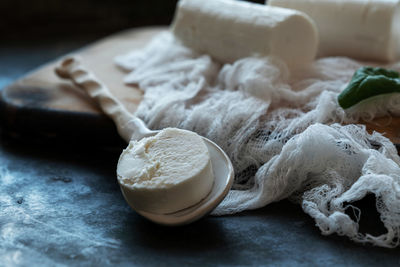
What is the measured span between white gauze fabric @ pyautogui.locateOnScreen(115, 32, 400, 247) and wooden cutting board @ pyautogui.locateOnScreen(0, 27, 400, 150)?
63mm

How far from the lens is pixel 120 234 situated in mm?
914

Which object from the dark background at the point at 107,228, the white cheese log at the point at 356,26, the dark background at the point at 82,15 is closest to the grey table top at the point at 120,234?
the dark background at the point at 107,228

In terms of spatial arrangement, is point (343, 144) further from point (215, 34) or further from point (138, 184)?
point (215, 34)

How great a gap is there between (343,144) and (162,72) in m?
0.64

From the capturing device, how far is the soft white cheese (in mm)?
872

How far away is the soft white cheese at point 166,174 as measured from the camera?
0.87 meters

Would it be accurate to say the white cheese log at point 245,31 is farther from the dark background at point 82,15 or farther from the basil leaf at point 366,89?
the dark background at point 82,15

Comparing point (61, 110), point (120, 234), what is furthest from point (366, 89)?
point (61, 110)

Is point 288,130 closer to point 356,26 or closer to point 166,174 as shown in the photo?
point 166,174

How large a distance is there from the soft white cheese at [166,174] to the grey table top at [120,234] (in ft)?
0.23

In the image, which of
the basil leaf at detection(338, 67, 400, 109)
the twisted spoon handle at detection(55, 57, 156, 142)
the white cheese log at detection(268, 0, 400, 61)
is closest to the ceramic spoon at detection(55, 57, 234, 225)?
the twisted spoon handle at detection(55, 57, 156, 142)

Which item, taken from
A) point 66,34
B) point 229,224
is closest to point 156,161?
point 229,224

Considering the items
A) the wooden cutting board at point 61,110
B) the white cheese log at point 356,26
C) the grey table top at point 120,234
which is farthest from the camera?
the white cheese log at point 356,26

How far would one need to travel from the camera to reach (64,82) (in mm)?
1461
